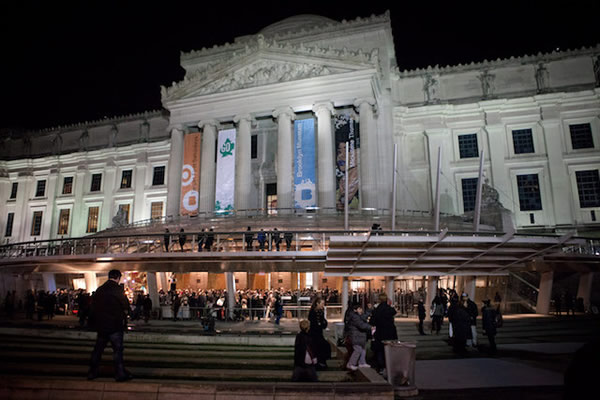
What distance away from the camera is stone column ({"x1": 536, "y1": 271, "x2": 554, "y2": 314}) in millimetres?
26188

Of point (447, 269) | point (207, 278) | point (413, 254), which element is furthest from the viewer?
point (207, 278)

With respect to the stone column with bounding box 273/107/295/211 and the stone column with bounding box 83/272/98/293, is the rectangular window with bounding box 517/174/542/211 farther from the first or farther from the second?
the stone column with bounding box 83/272/98/293

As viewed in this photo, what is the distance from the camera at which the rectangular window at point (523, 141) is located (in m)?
→ 45.2

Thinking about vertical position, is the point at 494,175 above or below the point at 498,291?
above

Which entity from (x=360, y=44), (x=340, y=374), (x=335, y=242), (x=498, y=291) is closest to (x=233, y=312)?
(x=335, y=242)

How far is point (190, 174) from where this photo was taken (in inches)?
1714

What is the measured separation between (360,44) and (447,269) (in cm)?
3398

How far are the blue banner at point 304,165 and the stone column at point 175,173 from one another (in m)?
12.8

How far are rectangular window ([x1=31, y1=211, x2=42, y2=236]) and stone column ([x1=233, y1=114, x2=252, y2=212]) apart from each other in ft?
110

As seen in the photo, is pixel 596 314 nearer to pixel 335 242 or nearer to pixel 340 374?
pixel 335 242

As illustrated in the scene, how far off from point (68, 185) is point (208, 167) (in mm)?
27353

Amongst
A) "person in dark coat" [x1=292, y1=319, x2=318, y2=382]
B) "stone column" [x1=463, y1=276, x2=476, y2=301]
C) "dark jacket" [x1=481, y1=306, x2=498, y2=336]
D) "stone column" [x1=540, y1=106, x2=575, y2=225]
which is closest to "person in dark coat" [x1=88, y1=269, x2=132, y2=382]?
"person in dark coat" [x1=292, y1=319, x2=318, y2=382]

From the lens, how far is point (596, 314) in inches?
971

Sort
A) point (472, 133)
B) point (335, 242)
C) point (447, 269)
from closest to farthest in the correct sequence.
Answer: point (335, 242)
point (447, 269)
point (472, 133)
